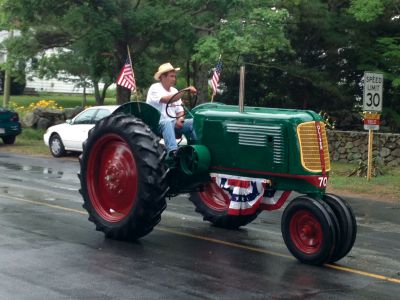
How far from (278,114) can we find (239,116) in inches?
21.3

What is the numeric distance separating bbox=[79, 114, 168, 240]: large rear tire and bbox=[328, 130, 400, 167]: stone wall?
43.2ft

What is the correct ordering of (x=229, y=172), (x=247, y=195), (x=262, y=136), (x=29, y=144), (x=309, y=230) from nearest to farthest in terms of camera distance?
(x=309, y=230) < (x=262, y=136) < (x=247, y=195) < (x=229, y=172) < (x=29, y=144)

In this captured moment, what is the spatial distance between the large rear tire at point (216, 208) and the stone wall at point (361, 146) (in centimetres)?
1174

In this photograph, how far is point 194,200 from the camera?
10.7 metres

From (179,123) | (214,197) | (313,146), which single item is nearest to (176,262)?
(313,146)

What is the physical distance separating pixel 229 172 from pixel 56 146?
50.6ft

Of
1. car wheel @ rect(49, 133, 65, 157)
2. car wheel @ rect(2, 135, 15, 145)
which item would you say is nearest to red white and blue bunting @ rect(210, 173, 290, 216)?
car wheel @ rect(49, 133, 65, 157)

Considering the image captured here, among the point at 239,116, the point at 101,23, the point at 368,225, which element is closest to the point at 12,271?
the point at 239,116

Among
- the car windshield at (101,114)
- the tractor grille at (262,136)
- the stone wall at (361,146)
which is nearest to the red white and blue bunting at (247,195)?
the tractor grille at (262,136)

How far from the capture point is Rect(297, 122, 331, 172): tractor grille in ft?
27.1

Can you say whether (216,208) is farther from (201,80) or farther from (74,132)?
(201,80)

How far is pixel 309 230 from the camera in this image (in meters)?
8.16

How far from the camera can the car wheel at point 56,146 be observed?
23.5 meters

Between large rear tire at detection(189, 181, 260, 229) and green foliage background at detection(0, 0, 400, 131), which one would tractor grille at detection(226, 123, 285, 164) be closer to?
large rear tire at detection(189, 181, 260, 229)
